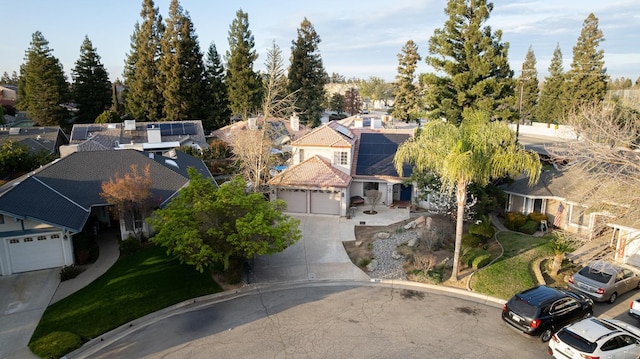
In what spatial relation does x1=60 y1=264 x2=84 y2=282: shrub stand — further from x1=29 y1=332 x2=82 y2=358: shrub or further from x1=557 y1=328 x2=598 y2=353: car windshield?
x1=557 y1=328 x2=598 y2=353: car windshield

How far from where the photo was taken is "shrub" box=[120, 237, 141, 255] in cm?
2083

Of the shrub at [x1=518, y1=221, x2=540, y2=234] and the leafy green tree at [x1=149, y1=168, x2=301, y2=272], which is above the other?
the leafy green tree at [x1=149, y1=168, x2=301, y2=272]

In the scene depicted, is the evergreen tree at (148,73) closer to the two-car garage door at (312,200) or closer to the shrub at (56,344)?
the two-car garage door at (312,200)

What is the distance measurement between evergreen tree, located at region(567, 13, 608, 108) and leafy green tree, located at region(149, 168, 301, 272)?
44.1 metres

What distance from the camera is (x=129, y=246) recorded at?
20.9 meters

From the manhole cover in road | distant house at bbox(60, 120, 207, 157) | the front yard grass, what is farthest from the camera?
distant house at bbox(60, 120, 207, 157)

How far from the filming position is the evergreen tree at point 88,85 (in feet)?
191

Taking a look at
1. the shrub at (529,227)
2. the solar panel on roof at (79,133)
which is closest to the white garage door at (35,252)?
the shrub at (529,227)

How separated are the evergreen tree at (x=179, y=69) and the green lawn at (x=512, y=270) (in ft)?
136

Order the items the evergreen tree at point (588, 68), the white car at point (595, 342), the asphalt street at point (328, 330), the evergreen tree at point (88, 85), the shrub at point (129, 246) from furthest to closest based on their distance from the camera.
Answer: the evergreen tree at point (88, 85) → the evergreen tree at point (588, 68) → the shrub at point (129, 246) → the asphalt street at point (328, 330) → the white car at point (595, 342)

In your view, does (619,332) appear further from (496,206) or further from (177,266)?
(177,266)

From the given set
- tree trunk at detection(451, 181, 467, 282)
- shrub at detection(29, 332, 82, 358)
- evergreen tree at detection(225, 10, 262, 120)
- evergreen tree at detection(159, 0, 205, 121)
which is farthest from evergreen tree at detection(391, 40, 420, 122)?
shrub at detection(29, 332, 82, 358)

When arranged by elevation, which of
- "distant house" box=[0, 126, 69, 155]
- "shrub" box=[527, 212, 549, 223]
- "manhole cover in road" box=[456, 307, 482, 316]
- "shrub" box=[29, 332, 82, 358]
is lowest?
"manhole cover in road" box=[456, 307, 482, 316]

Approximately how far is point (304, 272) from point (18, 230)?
1331cm
